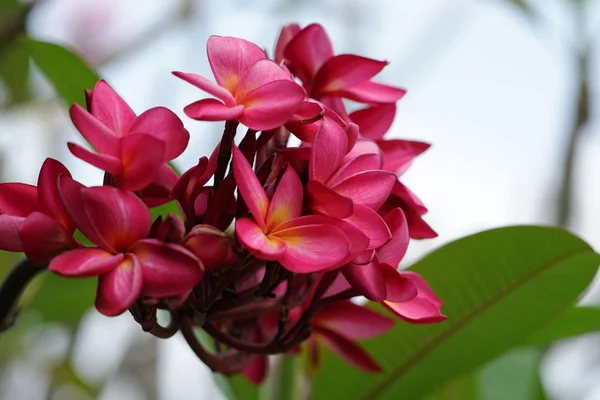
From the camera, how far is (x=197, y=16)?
1811mm

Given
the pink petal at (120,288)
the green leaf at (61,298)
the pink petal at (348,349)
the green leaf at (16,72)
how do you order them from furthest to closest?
the green leaf at (16,72)
the green leaf at (61,298)
the pink petal at (348,349)
the pink petal at (120,288)

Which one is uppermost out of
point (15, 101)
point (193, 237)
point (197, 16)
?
point (193, 237)

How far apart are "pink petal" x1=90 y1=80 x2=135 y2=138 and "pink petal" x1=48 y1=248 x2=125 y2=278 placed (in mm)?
64

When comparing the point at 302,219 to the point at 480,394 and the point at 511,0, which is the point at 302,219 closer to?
the point at 480,394

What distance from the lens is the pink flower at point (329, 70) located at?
0.47 m

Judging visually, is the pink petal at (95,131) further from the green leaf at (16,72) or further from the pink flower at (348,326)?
the green leaf at (16,72)

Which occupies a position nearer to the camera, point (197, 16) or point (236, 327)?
point (236, 327)

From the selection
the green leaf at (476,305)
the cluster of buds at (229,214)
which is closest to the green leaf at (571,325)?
the green leaf at (476,305)

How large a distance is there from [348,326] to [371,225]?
19 cm

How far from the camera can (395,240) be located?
0.39 m

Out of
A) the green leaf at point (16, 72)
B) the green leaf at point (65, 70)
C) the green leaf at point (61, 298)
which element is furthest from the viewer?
the green leaf at point (16, 72)

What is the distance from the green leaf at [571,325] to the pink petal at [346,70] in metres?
0.34

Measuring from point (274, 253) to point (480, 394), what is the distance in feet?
1.72

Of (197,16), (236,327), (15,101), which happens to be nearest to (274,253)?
(236,327)
